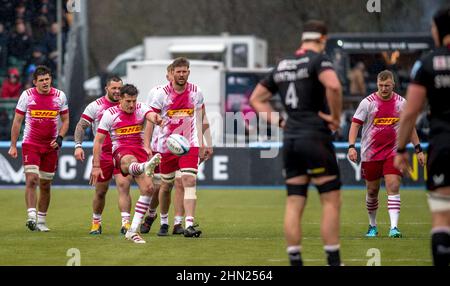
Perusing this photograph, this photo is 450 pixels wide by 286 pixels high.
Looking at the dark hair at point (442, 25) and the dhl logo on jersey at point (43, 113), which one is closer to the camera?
the dark hair at point (442, 25)

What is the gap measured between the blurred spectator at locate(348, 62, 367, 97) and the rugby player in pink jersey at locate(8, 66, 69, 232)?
54.7 ft

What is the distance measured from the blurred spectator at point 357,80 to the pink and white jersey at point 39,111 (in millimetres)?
16701

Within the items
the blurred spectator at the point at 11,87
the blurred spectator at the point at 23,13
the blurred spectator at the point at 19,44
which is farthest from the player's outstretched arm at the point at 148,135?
the blurred spectator at the point at 23,13

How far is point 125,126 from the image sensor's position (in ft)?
50.1

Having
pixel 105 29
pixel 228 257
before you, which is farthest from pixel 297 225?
pixel 105 29

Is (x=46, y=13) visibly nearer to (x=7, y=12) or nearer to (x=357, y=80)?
(x=7, y=12)

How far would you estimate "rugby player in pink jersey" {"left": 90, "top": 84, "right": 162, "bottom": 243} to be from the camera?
1446 centimetres

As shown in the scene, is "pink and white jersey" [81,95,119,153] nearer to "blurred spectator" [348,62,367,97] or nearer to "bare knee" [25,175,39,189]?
"bare knee" [25,175,39,189]

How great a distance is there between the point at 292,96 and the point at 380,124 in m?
5.20

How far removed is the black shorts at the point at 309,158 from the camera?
10.5 meters

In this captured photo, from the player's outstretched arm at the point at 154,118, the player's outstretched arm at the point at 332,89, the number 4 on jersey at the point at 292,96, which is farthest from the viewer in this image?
the player's outstretched arm at the point at 154,118

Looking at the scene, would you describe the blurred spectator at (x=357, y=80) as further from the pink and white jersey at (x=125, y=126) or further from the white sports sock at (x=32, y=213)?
the pink and white jersey at (x=125, y=126)
